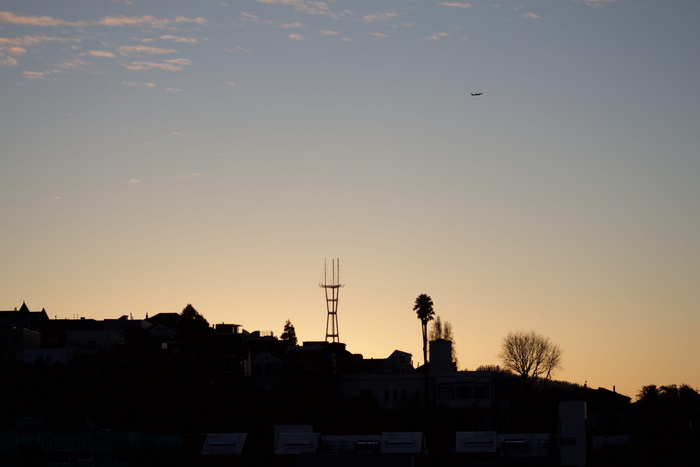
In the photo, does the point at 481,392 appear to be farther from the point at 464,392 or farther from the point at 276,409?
the point at 276,409

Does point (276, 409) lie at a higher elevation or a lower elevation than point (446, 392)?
lower

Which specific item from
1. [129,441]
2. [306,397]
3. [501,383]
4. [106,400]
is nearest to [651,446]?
[501,383]

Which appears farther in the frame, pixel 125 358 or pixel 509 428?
pixel 125 358

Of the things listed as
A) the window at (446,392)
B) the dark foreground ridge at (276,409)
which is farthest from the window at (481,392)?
the window at (446,392)

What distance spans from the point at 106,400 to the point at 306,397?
944 inches

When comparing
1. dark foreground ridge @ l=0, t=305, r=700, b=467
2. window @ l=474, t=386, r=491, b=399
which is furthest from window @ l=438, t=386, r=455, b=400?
window @ l=474, t=386, r=491, b=399

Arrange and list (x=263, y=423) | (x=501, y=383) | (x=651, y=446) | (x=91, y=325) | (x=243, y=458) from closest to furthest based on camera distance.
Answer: (x=243, y=458) → (x=651, y=446) → (x=263, y=423) → (x=501, y=383) → (x=91, y=325)

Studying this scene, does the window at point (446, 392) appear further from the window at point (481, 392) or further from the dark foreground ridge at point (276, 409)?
the window at point (481, 392)

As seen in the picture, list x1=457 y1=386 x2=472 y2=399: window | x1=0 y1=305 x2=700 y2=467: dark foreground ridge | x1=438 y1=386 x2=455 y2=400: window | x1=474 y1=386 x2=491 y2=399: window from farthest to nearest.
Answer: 1. x1=438 y1=386 x2=455 y2=400: window
2. x1=457 y1=386 x2=472 y2=399: window
3. x1=474 y1=386 x2=491 y2=399: window
4. x1=0 y1=305 x2=700 y2=467: dark foreground ridge

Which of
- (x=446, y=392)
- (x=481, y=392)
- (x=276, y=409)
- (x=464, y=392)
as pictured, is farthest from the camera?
(x=446, y=392)

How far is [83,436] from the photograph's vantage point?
8656 cm

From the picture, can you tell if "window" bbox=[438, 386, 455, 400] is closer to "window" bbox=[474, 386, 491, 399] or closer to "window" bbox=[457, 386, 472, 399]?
"window" bbox=[457, 386, 472, 399]

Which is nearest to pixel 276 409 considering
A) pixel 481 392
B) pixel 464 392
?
pixel 464 392

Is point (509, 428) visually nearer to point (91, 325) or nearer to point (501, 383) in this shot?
point (501, 383)
